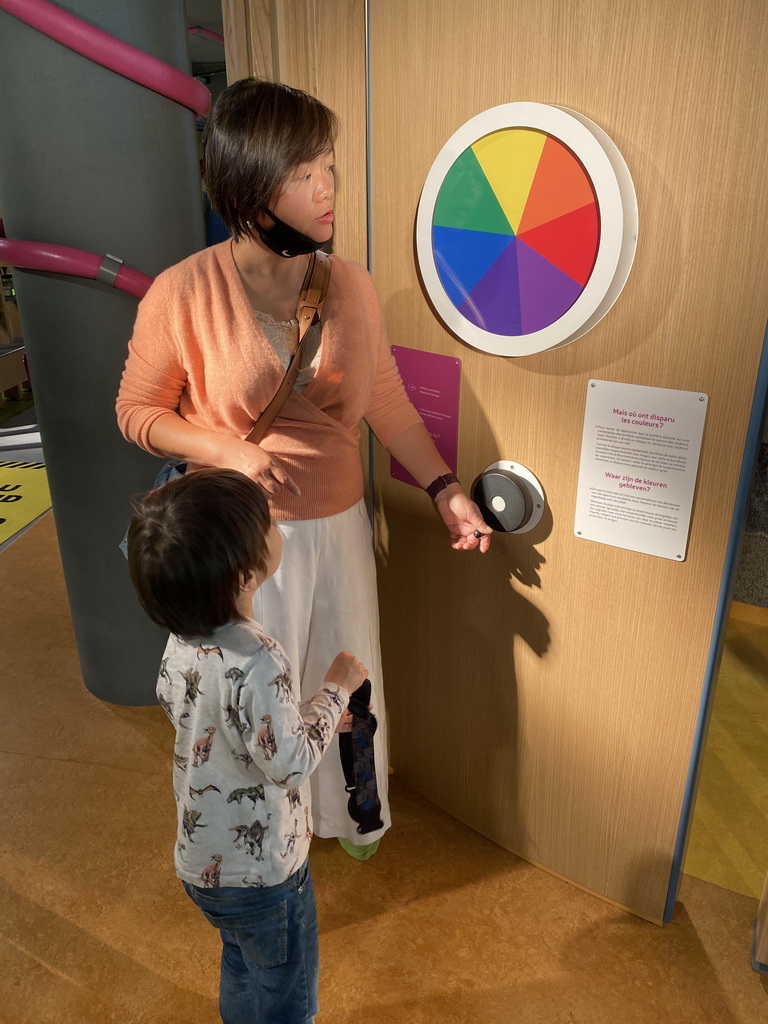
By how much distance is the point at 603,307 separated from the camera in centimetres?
139

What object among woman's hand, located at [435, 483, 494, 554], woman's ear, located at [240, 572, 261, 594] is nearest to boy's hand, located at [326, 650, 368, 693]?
woman's ear, located at [240, 572, 261, 594]

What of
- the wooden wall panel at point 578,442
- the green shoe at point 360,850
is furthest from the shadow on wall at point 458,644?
the green shoe at point 360,850

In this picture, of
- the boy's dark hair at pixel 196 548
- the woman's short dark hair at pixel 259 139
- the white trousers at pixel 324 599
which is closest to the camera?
the boy's dark hair at pixel 196 548

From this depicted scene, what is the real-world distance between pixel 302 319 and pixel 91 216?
941 millimetres

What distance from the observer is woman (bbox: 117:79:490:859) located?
1276 millimetres

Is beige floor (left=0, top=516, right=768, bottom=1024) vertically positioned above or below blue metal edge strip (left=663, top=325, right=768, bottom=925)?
below

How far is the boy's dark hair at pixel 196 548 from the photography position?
43.3 inches

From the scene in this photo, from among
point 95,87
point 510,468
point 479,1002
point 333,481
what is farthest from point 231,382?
point 479,1002

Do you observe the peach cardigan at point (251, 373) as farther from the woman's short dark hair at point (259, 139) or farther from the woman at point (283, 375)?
the woman's short dark hair at point (259, 139)

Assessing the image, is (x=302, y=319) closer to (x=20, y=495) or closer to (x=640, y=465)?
(x=640, y=465)

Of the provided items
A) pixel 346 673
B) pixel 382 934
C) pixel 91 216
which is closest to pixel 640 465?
pixel 346 673

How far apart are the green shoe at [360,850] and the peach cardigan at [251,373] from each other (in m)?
0.91

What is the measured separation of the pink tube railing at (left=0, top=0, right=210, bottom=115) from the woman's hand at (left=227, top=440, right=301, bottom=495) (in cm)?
108

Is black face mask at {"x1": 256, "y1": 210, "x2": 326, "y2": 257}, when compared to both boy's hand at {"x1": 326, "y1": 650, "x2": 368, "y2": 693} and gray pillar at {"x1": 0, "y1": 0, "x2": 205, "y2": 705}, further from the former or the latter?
gray pillar at {"x1": 0, "y1": 0, "x2": 205, "y2": 705}
